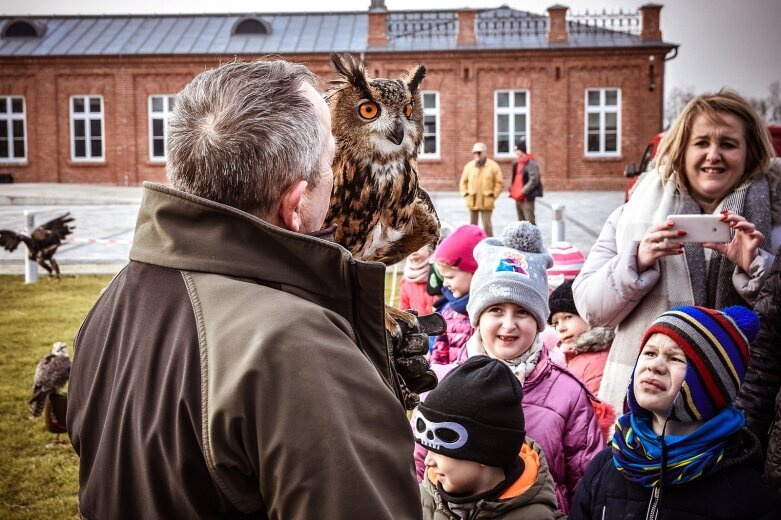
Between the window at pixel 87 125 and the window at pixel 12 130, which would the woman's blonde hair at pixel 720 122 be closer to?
the window at pixel 87 125

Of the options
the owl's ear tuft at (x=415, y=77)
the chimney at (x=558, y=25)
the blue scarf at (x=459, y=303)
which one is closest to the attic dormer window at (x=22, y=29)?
the chimney at (x=558, y=25)

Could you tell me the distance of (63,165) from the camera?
29.9 meters

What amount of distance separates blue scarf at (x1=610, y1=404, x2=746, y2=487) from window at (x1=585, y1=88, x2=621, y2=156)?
90.6 ft

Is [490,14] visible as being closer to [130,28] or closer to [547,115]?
[547,115]

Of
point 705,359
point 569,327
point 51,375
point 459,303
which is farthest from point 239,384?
point 51,375

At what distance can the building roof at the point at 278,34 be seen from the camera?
28.6m

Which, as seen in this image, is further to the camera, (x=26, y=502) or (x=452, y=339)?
(x=26, y=502)

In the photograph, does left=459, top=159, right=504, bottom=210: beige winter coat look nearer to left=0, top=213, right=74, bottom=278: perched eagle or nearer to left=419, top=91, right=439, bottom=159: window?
left=0, top=213, right=74, bottom=278: perched eagle

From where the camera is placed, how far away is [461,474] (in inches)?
88.1

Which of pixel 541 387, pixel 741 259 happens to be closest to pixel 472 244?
pixel 541 387

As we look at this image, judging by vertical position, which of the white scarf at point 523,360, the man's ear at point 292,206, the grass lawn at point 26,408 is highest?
the man's ear at point 292,206

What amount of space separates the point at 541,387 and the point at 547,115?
2680cm

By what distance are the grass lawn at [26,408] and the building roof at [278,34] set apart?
66.4 feet

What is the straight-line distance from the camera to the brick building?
28.1 metres
